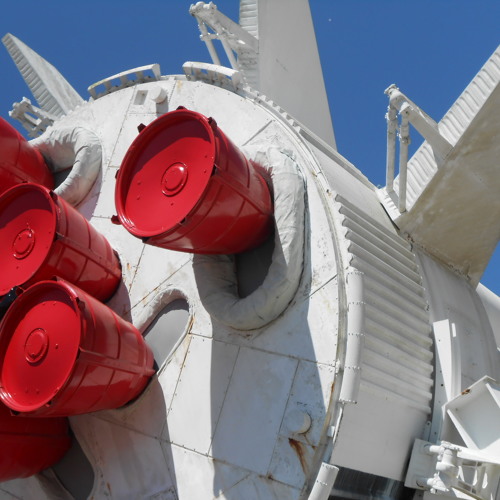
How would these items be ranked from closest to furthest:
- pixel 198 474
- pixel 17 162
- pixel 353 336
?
1. pixel 353 336
2. pixel 198 474
3. pixel 17 162

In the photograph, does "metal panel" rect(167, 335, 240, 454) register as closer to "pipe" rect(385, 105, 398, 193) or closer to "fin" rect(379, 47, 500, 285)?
"fin" rect(379, 47, 500, 285)

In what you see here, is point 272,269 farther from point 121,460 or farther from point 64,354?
point 121,460

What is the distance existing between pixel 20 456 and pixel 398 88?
6670 millimetres

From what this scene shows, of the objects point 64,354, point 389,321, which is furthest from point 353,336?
point 64,354

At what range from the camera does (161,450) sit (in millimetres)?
7062

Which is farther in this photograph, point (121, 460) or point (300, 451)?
point (121, 460)

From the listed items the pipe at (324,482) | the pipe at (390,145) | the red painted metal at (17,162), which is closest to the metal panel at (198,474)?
the pipe at (324,482)

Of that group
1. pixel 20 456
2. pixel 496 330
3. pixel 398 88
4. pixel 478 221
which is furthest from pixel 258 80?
pixel 20 456

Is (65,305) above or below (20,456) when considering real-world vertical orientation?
above

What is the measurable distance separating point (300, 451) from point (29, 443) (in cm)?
337

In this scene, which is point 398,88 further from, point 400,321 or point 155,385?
point 155,385

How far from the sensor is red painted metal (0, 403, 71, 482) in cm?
711

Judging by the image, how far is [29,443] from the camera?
291 inches

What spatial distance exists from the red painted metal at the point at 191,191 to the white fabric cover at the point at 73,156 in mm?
2557
